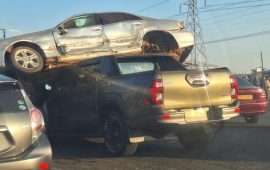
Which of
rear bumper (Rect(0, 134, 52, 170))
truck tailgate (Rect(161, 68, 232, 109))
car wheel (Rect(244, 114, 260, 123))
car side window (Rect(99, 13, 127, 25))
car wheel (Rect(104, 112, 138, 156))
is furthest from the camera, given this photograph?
car wheel (Rect(244, 114, 260, 123))

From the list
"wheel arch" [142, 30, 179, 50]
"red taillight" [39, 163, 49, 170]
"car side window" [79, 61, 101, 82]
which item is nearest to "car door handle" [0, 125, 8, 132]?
"red taillight" [39, 163, 49, 170]

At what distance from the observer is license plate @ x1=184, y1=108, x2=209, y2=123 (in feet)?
26.1

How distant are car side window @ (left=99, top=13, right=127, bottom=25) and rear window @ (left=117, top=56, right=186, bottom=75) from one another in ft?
7.85

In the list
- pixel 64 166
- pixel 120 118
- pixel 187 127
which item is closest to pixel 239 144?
pixel 187 127

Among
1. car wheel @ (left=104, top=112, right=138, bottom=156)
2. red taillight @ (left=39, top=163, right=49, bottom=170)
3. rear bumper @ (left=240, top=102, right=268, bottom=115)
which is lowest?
rear bumper @ (left=240, top=102, right=268, bottom=115)

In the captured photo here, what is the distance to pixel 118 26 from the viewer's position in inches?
453

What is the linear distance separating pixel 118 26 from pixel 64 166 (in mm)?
4708

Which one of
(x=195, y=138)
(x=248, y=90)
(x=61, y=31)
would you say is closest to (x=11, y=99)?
(x=195, y=138)

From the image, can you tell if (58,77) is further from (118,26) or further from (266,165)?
(266,165)

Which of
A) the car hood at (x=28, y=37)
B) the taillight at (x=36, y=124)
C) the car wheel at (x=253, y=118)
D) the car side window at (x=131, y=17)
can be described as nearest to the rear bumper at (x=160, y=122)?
the taillight at (x=36, y=124)

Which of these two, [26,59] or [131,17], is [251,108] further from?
[26,59]

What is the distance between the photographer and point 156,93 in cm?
774

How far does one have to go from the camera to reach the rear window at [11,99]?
4.89 metres

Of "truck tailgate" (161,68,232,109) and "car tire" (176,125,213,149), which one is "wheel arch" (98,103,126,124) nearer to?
"truck tailgate" (161,68,232,109)
